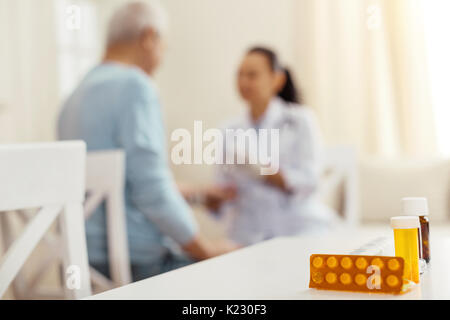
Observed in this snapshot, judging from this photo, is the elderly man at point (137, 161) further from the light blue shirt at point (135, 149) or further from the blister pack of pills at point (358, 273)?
the blister pack of pills at point (358, 273)

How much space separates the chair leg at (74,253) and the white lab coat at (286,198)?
3.46 ft

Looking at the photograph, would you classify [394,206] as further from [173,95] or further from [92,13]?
[92,13]

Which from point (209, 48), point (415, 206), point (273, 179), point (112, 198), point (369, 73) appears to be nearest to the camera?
point (415, 206)

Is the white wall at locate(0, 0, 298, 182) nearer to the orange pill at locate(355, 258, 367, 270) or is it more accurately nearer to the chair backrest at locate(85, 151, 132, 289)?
the chair backrest at locate(85, 151, 132, 289)

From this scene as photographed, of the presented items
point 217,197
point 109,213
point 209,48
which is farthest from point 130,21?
point 209,48

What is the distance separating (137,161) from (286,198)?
0.70 m

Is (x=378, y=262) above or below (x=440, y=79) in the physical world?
below

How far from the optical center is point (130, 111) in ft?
4.18

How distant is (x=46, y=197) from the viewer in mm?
725

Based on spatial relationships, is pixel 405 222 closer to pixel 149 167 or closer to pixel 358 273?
pixel 358 273

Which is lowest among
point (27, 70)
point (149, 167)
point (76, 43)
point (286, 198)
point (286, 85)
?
point (286, 198)

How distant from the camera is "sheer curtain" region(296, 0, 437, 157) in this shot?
2.80 m

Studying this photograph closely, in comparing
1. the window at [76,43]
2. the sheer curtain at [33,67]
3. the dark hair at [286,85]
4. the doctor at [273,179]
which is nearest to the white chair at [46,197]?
the doctor at [273,179]
